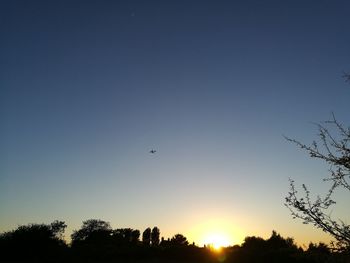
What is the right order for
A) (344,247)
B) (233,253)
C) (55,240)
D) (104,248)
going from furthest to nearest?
(55,240), (104,248), (233,253), (344,247)

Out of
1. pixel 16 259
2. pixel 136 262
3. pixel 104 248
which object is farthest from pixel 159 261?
pixel 16 259

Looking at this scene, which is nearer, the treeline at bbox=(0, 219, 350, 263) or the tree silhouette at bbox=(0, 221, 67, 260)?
the treeline at bbox=(0, 219, 350, 263)

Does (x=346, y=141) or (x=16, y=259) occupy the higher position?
(x=16, y=259)

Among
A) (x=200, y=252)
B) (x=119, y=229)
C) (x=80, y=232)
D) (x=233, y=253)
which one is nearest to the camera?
(x=233, y=253)

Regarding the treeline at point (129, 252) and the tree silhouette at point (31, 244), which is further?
the tree silhouette at point (31, 244)

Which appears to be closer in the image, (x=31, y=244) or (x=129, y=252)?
(x=129, y=252)

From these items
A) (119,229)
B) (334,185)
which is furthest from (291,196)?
(119,229)

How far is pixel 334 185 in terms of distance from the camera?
8141 mm

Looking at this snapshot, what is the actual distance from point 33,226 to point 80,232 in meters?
73.6

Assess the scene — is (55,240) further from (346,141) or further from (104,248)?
(346,141)

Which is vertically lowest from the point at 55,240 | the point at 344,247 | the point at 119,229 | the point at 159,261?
the point at 344,247

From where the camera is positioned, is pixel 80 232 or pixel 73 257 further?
pixel 80 232

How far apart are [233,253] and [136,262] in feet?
26.7

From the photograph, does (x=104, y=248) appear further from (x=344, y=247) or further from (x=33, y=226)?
(x=344, y=247)
